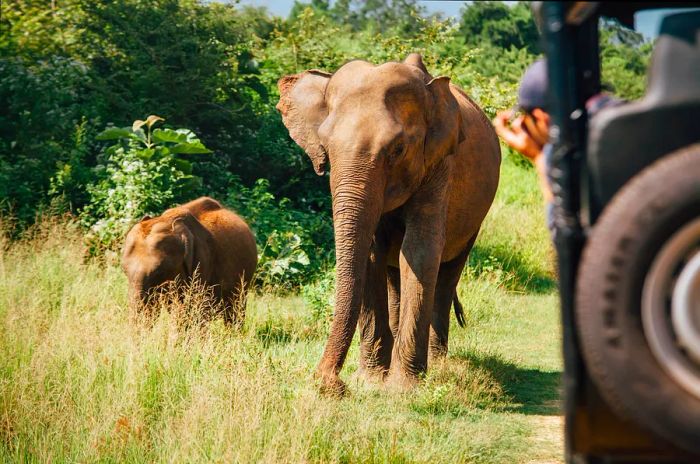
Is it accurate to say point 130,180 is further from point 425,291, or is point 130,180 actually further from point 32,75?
point 425,291

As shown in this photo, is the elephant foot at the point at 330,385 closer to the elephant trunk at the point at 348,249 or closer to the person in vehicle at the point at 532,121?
the elephant trunk at the point at 348,249

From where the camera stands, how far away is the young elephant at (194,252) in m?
9.95

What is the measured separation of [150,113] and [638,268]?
555 inches

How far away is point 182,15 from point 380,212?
10015 millimetres

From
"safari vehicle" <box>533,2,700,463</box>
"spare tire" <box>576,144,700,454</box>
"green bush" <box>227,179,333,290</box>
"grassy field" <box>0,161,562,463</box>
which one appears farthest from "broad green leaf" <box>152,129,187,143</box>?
"spare tire" <box>576,144,700,454</box>

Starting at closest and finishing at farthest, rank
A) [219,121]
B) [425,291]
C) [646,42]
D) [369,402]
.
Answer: [646,42] < [369,402] < [425,291] < [219,121]

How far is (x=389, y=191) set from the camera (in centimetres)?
809

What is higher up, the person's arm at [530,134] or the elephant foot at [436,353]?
the person's arm at [530,134]

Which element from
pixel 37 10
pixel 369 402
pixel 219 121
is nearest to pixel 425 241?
pixel 369 402

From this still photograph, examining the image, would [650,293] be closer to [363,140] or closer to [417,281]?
[363,140]

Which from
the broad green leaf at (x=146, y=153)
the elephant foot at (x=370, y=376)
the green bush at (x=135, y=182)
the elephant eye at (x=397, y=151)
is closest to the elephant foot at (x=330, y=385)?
the elephant foot at (x=370, y=376)

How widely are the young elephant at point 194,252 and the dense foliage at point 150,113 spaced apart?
5.94 feet

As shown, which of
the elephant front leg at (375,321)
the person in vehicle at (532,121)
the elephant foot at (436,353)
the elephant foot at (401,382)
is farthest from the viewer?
the elephant foot at (436,353)

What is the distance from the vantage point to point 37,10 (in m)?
17.8
